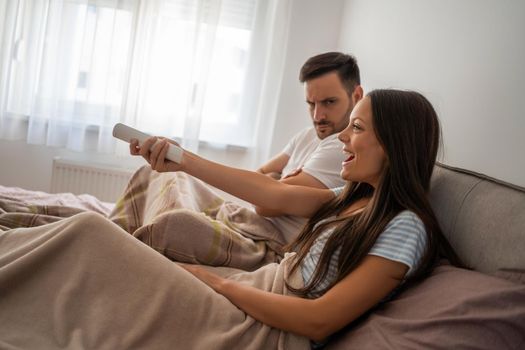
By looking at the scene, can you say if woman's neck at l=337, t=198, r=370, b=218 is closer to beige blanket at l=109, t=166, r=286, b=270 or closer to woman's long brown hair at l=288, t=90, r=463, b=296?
Answer: woman's long brown hair at l=288, t=90, r=463, b=296

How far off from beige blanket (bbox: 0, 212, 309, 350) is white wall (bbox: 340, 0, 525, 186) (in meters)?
0.76

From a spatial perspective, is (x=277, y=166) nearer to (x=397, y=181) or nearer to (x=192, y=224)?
(x=192, y=224)

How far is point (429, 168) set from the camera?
1239 millimetres

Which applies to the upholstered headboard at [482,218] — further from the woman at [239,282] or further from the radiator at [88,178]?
the radiator at [88,178]

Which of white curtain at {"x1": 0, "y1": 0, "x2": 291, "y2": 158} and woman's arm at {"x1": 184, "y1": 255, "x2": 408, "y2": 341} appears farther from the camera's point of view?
white curtain at {"x1": 0, "y1": 0, "x2": 291, "y2": 158}

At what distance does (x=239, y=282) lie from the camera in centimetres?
129

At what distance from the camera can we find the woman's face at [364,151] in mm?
1273

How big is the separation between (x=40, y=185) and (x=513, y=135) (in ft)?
9.27

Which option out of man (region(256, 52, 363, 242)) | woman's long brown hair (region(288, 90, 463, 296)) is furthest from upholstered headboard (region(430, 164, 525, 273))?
man (region(256, 52, 363, 242))

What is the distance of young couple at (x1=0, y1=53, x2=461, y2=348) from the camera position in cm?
107

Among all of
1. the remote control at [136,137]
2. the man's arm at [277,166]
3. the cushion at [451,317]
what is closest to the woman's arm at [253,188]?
the remote control at [136,137]

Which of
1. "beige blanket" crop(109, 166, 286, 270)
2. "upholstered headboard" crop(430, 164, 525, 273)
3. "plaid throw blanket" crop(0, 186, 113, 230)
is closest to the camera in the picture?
"upholstered headboard" crop(430, 164, 525, 273)

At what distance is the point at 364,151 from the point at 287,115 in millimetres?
1938

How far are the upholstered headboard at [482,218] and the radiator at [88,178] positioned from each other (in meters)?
2.26
